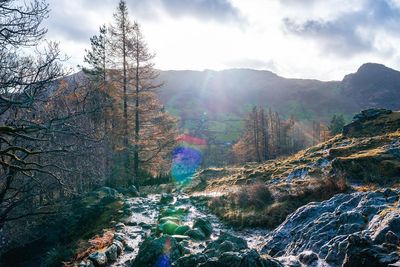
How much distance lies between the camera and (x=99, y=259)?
9359mm

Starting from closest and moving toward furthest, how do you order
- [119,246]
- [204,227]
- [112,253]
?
1. [112,253]
2. [119,246]
3. [204,227]

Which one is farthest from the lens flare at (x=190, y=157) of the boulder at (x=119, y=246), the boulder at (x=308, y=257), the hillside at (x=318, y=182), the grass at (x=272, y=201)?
the boulder at (x=308, y=257)

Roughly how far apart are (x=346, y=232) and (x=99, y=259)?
680cm

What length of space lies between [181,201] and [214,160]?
8871 centimetres

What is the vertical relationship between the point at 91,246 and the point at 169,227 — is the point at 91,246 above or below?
below

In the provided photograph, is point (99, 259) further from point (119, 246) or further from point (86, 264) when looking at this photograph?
point (119, 246)

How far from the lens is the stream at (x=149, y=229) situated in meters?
10.3

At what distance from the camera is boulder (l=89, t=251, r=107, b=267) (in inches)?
365

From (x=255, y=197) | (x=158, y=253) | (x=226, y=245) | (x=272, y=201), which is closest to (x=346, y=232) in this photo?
(x=226, y=245)

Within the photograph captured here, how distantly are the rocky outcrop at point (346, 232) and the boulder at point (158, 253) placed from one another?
282 cm

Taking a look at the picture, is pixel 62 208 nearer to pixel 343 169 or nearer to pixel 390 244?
pixel 343 169

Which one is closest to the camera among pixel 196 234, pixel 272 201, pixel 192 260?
pixel 192 260

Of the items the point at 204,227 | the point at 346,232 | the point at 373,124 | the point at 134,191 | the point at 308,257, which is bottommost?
the point at 134,191

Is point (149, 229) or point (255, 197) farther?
point (255, 197)
